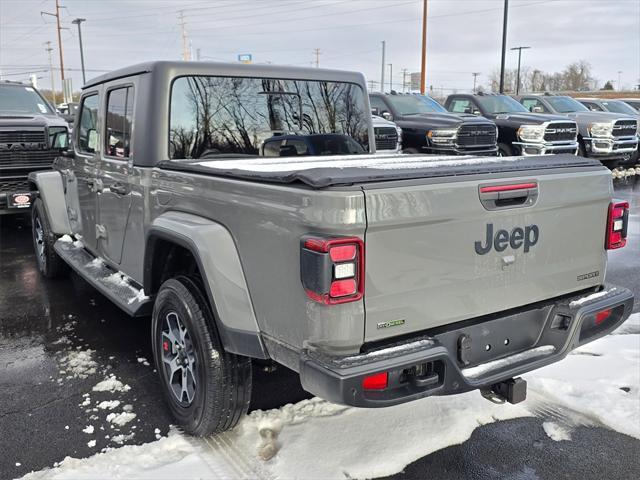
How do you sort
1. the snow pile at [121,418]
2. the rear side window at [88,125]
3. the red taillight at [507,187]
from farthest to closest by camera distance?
the rear side window at [88,125], the snow pile at [121,418], the red taillight at [507,187]

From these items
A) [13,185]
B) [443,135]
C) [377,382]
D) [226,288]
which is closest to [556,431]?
[377,382]

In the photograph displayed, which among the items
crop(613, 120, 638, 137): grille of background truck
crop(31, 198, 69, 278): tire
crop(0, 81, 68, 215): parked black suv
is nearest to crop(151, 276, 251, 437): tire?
crop(31, 198, 69, 278): tire

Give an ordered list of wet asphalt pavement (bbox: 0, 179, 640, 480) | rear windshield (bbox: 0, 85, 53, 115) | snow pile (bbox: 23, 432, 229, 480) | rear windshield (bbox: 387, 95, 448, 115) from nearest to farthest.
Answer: snow pile (bbox: 23, 432, 229, 480) → wet asphalt pavement (bbox: 0, 179, 640, 480) → rear windshield (bbox: 0, 85, 53, 115) → rear windshield (bbox: 387, 95, 448, 115)

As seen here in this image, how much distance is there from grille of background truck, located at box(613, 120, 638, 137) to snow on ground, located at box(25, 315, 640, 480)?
12.6m

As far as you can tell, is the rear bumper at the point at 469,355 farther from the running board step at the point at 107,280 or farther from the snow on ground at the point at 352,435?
the running board step at the point at 107,280

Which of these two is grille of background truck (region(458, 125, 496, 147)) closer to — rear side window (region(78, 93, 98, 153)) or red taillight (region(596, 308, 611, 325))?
rear side window (region(78, 93, 98, 153))

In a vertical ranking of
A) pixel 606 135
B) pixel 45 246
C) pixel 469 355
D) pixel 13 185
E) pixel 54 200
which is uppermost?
pixel 606 135

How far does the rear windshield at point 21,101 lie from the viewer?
32.9 feet

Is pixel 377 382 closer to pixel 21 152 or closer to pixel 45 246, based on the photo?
pixel 45 246

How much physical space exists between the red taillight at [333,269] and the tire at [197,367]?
34.3 inches

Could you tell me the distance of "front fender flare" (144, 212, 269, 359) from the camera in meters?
2.74

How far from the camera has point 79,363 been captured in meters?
4.38

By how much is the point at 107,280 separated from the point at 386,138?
841cm

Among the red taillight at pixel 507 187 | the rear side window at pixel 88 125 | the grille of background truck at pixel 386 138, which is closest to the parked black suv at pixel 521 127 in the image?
the grille of background truck at pixel 386 138
